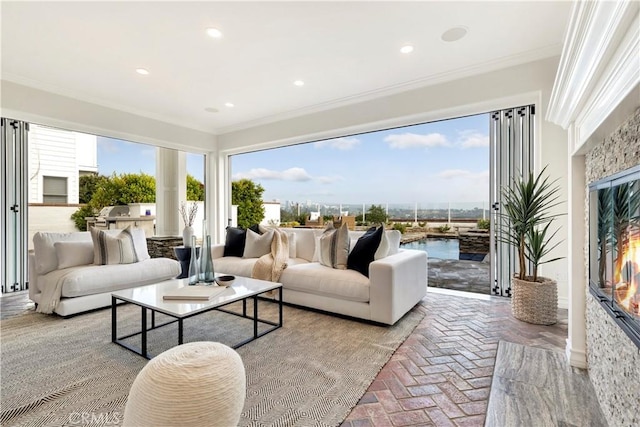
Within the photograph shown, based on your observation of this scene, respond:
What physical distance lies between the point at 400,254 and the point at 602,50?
7.82 feet

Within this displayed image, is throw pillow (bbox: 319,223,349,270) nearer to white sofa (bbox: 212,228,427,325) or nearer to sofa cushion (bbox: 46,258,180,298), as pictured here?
white sofa (bbox: 212,228,427,325)

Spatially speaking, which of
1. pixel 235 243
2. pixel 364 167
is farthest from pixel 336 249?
pixel 364 167

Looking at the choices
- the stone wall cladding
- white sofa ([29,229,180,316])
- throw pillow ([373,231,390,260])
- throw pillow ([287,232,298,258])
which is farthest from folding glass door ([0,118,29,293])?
the stone wall cladding

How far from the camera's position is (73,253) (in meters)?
3.38

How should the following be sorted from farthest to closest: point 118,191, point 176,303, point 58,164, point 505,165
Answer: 1. point 118,191
2. point 58,164
3. point 505,165
4. point 176,303

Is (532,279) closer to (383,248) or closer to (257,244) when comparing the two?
(383,248)

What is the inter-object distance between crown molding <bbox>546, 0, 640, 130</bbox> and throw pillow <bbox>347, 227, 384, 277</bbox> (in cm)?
183

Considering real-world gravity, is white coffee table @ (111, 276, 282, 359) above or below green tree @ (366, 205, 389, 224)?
below

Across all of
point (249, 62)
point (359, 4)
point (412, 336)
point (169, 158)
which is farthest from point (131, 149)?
point (412, 336)

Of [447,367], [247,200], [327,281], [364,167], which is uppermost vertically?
[364,167]

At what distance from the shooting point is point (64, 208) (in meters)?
6.44

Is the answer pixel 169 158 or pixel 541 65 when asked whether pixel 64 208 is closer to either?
pixel 169 158

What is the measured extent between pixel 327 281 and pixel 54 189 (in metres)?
7.81

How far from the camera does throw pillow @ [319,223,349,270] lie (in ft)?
11.0
